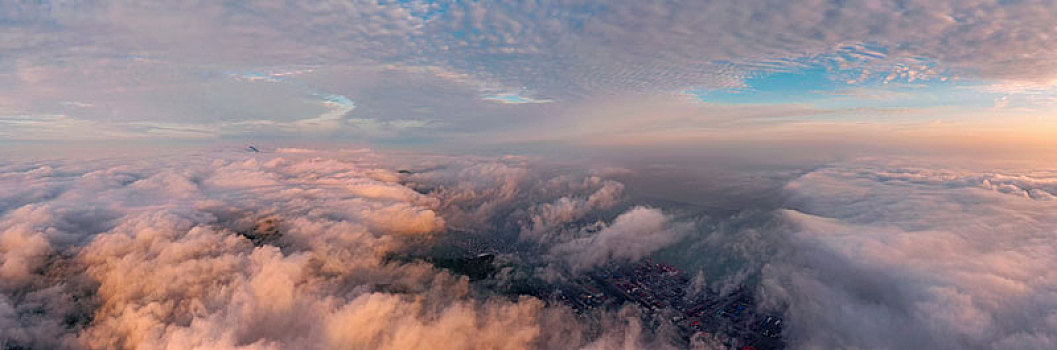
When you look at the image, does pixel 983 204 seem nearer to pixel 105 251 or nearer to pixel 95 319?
pixel 105 251

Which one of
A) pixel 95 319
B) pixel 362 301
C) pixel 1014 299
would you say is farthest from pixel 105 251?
pixel 1014 299

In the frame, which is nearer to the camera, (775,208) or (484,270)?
(775,208)

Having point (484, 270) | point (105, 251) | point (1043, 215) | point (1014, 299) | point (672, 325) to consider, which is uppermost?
point (1043, 215)

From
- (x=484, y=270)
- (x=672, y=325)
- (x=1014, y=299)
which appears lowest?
(x=484, y=270)

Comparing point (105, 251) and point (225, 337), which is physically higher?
point (105, 251)

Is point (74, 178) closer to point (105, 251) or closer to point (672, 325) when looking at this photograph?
point (105, 251)

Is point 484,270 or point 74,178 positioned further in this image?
point 484,270

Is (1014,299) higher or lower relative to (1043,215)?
lower

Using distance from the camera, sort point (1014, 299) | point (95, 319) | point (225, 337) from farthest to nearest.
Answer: point (95, 319), point (225, 337), point (1014, 299)

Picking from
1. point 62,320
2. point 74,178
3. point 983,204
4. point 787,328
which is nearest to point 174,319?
point 62,320

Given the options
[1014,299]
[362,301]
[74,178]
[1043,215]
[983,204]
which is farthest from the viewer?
[74,178]
